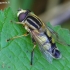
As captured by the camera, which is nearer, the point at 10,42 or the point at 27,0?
the point at 10,42

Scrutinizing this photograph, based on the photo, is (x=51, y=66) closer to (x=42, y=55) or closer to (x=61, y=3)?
(x=42, y=55)

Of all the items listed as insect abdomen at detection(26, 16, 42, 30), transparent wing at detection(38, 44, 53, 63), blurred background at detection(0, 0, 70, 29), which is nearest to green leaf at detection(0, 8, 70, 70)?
transparent wing at detection(38, 44, 53, 63)

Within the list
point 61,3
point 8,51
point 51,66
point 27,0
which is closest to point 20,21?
point 8,51

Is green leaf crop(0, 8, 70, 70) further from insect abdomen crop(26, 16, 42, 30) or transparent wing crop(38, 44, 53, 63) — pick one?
insect abdomen crop(26, 16, 42, 30)

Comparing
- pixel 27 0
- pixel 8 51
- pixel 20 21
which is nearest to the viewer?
pixel 8 51

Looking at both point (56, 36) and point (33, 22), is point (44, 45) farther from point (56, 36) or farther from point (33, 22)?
point (33, 22)

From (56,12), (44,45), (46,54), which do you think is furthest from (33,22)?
(56,12)
